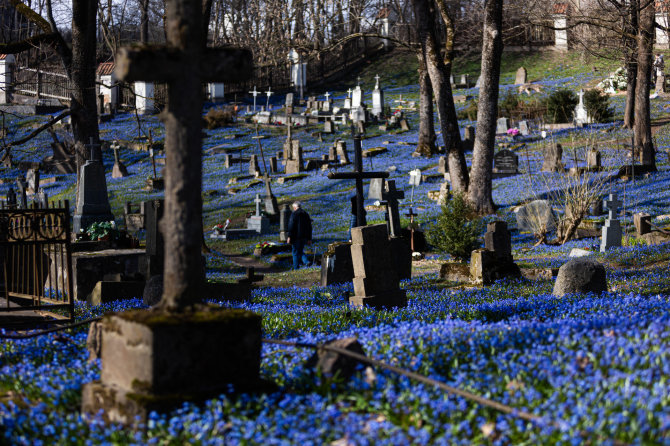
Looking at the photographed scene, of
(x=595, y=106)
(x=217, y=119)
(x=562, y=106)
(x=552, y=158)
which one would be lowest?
(x=552, y=158)

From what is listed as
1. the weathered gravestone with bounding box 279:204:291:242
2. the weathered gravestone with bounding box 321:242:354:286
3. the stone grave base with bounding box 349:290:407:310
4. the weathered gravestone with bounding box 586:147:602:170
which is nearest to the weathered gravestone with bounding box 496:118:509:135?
the weathered gravestone with bounding box 586:147:602:170

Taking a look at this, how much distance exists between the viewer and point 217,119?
48375mm

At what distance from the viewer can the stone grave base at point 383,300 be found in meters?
10.8

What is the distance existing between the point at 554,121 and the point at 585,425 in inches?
1573

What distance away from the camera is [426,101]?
1430 inches

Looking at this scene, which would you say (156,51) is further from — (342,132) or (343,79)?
(343,79)

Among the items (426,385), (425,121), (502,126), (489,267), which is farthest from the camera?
(502,126)

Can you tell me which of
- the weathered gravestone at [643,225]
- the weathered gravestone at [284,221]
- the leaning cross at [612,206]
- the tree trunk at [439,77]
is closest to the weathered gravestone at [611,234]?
the leaning cross at [612,206]

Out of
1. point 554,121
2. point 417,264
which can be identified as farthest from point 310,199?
point 554,121

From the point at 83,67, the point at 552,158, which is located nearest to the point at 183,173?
the point at 83,67

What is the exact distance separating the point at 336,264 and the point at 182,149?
440 inches

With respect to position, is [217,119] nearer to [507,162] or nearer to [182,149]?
[507,162]

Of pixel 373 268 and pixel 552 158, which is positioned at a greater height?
pixel 552 158

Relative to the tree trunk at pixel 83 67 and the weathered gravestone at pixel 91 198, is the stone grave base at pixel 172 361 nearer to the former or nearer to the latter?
the weathered gravestone at pixel 91 198
